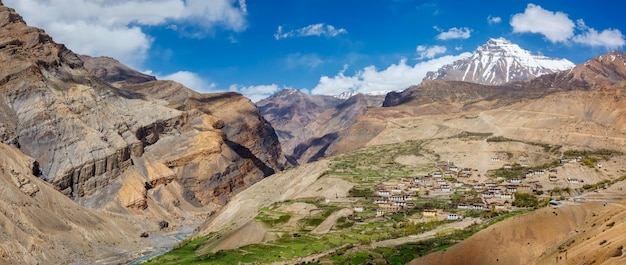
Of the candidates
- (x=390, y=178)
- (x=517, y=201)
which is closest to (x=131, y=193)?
(x=390, y=178)

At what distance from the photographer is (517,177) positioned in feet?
442

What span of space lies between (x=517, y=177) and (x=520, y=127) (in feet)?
195

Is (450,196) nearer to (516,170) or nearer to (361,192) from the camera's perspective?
(361,192)

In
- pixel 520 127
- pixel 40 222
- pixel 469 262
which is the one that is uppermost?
pixel 520 127

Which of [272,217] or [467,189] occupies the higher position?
[467,189]

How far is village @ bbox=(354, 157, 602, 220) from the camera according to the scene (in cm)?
10506

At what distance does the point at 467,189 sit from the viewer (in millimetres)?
128625

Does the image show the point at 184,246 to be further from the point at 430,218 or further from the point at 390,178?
the point at 390,178

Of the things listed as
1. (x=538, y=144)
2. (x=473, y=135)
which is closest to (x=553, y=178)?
(x=538, y=144)

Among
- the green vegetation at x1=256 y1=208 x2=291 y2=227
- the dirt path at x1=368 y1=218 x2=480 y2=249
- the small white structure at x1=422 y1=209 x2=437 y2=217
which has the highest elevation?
the green vegetation at x1=256 y1=208 x2=291 y2=227

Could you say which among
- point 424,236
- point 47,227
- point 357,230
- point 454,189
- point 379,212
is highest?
point 47,227

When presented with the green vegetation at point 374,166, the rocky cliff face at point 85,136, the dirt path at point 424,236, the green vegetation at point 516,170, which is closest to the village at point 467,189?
the green vegetation at point 516,170

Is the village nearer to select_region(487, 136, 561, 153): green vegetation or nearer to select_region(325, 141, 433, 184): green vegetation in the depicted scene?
select_region(325, 141, 433, 184): green vegetation

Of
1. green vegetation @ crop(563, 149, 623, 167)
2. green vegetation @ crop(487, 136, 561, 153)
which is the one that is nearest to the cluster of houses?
green vegetation @ crop(563, 149, 623, 167)
